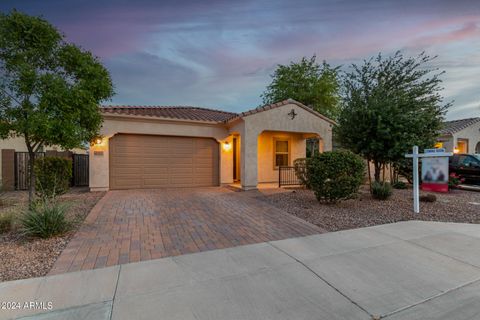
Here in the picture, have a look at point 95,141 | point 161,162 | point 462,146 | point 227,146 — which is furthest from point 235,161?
point 462,146

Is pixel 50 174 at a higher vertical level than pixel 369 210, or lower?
higher

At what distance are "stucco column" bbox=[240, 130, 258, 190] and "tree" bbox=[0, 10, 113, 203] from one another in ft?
18.9

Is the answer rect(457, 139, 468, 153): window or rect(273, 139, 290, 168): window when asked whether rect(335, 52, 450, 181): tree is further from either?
rect(457, 139, 468, 153): window

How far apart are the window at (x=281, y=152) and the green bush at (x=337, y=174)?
19.2 feet

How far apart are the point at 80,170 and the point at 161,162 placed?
4.47 metres

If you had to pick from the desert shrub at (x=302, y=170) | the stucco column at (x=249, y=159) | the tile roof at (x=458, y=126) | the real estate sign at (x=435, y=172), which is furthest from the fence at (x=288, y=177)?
the tile roof at (x=458, y=126)

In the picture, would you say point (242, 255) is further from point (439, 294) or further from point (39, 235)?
point (39, 235)

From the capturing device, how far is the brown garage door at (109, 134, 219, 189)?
33.5 feet

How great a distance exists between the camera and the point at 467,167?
1188 centimetres

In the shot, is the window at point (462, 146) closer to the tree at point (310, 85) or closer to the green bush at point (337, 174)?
the tree at point (310, 85)

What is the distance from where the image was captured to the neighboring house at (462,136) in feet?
62.5

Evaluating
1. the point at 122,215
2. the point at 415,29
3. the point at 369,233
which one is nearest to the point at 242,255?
the point at 369,233

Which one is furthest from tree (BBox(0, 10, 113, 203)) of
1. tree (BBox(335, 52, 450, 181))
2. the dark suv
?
the dark suv

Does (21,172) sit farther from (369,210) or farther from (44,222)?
(369,210)
